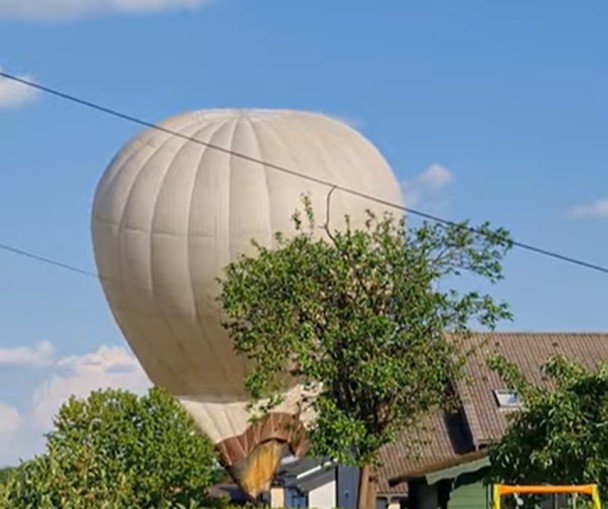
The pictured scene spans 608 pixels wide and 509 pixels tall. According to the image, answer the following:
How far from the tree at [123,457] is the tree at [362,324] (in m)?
3.21

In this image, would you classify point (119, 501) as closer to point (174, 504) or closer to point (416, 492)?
point (174, 504)

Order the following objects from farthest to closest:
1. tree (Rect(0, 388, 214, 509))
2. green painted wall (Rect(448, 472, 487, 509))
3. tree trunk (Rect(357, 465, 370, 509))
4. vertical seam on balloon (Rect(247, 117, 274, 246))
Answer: vertical seam on balloon (Rect(247, 117, 274, 246)) → green painted wall (Rect(448, 472, 487, 509)) → tree trunk (Rect(357, 465, 370, 509)) → tree (Rect(0, 388, 214, 509))

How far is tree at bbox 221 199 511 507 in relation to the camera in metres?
40.6

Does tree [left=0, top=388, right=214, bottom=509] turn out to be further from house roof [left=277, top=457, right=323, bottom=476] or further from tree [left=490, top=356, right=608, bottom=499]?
house roof [left=277, top=457, right=323, bottom=476]

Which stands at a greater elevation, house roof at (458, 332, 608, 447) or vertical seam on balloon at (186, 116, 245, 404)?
vertical seam on balloon at (186, 116, 245, 404)

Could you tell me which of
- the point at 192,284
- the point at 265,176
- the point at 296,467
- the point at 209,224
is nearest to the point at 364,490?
the point at 192,284

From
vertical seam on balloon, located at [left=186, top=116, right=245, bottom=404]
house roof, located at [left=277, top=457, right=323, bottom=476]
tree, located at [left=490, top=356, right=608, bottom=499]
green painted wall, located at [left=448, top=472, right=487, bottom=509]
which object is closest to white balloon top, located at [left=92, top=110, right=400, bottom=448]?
vertical seam on balloon, located at [left=186, top=116, right=245, bottom=404]

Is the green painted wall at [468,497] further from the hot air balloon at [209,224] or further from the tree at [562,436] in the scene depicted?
the tree at [562,436]

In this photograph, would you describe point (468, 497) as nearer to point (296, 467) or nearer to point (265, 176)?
point (265, 176)

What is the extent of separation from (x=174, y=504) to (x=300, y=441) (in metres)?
12.9

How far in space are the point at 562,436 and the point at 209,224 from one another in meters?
24.3

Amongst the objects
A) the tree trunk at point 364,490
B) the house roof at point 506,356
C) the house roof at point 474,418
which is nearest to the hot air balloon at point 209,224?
the house roof at point 474,418

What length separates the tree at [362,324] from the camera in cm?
4056

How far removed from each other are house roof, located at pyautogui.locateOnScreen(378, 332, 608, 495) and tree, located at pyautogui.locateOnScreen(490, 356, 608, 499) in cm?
1747
